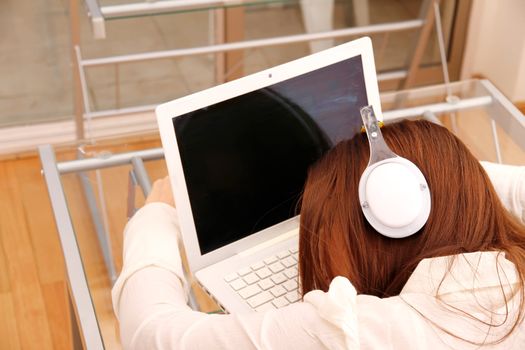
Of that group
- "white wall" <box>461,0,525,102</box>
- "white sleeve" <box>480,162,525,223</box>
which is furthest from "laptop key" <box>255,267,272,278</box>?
"white wall" <box>461,0,525,102</box>

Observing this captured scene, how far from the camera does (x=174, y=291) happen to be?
1.08 meters

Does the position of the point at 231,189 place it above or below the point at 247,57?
above

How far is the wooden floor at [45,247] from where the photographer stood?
1.30m

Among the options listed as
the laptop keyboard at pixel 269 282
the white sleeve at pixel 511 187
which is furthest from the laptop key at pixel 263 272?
the white sleeve at pixel 511 187

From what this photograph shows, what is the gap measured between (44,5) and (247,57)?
722 mm

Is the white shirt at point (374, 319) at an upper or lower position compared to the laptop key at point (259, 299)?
upper

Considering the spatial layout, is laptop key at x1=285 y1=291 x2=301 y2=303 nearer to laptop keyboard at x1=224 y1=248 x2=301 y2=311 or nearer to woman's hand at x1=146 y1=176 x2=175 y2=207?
laptop keyboard at x1=224 y1=248 x2=301 y2=311

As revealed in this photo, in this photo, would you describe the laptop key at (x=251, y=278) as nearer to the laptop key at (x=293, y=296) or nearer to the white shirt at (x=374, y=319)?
the laptop key at (x=293, y=296)

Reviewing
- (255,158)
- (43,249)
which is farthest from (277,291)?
(43,249)

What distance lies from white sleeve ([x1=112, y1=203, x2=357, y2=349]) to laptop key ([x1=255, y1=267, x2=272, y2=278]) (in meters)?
0.14

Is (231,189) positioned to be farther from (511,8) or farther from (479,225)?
(511,8)

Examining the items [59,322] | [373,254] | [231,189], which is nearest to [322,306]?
[373,254]

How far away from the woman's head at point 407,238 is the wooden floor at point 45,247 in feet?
0.99

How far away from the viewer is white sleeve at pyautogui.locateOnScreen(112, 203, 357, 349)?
2.97 feet
